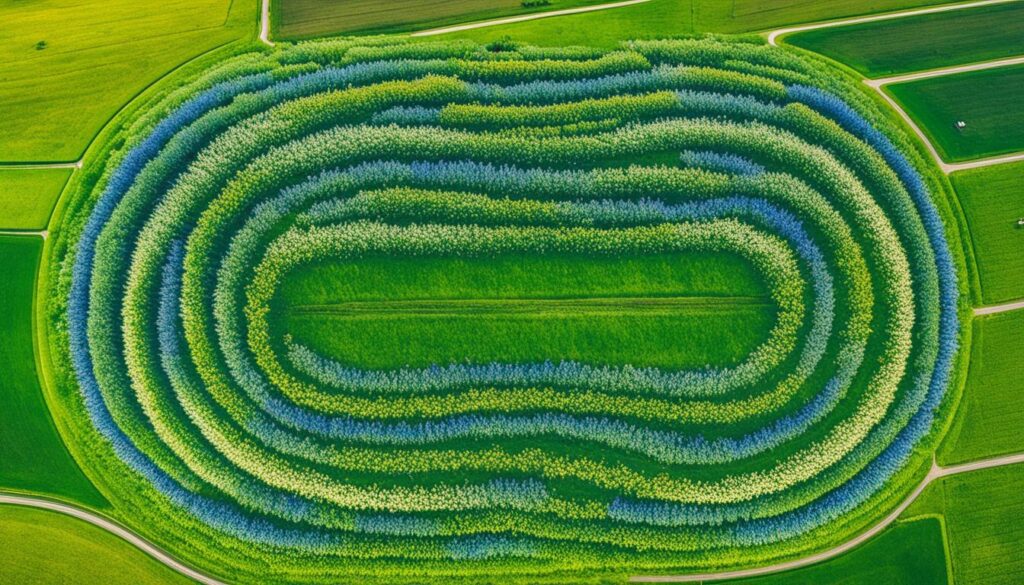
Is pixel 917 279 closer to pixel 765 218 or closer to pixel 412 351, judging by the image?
pixel 765 218

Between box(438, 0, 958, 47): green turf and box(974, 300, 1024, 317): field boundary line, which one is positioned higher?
box(438, 0, 958, 47): green turf

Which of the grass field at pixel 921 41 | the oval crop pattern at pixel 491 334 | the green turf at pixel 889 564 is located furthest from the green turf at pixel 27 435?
the grass field at pixel 921 41

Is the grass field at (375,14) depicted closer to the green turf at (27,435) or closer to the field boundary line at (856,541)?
the green turf at (27,435)

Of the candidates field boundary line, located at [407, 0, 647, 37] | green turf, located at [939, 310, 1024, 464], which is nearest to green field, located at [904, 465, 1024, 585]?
green turf, located at [939, 310, 1024, 464]

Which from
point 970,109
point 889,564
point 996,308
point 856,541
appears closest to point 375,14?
point 970,109

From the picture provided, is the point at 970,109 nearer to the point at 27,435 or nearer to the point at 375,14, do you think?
the point at 375,14

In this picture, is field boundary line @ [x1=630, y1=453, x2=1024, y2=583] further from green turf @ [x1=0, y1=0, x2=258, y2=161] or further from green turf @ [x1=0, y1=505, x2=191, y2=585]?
green turf @ [x1=0, y1=0, x2=258, y2=161]

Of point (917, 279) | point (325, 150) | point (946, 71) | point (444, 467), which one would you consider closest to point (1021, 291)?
point (917, 279)
